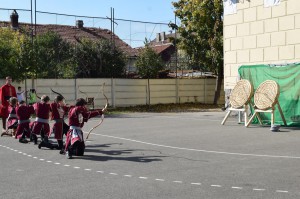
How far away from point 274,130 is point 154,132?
12.4ft

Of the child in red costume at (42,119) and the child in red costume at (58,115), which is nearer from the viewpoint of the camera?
the child in red costume at (58,115)

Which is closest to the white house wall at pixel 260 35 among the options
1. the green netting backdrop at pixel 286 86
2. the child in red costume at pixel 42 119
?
the green netting backdrop at pixel 286 86

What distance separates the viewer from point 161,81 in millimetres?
34031

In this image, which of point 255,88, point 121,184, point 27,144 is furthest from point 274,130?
point 121,184

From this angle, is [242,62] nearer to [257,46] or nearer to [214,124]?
[257,46]

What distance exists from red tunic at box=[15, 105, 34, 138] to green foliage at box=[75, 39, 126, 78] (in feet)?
73.9

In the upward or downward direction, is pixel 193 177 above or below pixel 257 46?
below

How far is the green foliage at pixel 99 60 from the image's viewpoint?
125 feet

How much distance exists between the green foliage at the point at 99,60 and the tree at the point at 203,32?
500 centimetres

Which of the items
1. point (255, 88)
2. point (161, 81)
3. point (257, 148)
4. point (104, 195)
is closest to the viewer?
point (104, 195)

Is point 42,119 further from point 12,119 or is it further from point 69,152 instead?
point 69,152

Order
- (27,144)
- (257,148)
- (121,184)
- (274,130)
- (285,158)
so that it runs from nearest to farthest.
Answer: (121,184) → (285,158) → (257,148) → (27,144) → (274,130)

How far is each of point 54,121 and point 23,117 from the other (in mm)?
2072

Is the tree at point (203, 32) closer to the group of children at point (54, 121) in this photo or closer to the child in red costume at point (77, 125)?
the group of children at point (54, 121)
